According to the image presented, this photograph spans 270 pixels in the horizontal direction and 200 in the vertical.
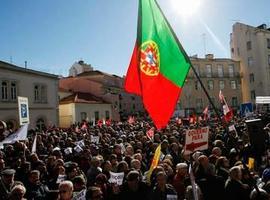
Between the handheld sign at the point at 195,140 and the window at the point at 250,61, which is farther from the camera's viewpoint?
the window at the point at 250,61

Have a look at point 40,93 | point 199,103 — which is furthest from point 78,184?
point 199,103

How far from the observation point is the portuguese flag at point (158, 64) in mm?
6203

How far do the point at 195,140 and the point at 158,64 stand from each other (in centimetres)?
159

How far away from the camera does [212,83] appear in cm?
7281

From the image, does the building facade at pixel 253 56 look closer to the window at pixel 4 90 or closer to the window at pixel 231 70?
the window at pixel 231 70

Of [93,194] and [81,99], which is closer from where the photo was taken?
[93,194]

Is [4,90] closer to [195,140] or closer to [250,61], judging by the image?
[195,140]

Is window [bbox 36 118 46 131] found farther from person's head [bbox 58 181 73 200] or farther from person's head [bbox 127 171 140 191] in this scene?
person's head [bbox 58 181 73 200]

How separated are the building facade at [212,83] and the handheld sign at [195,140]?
209 ft

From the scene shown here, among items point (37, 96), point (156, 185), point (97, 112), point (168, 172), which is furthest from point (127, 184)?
point (97, 112)

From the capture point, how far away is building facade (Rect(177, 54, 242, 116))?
235ft

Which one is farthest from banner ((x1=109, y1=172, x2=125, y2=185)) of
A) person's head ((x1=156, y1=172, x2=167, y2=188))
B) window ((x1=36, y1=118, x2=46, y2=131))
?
window ((x1=36, y1=118, x2=46, y2=131))

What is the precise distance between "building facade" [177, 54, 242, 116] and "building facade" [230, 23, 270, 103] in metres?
2.73

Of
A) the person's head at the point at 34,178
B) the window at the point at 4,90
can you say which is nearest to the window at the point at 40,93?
the window at the point at 4,90
